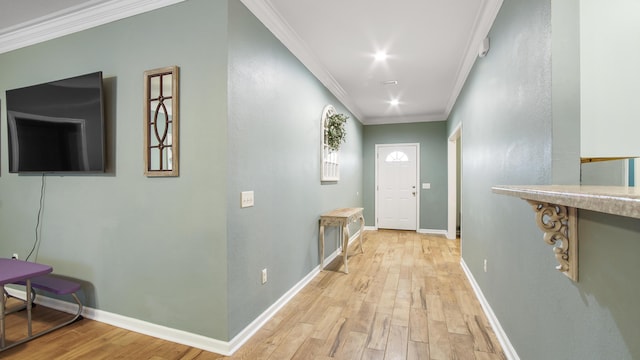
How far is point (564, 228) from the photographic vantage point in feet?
3.43

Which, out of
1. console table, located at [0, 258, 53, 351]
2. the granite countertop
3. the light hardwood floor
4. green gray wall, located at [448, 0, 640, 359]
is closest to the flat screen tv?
console table, located at [0, 258, 53, 351]

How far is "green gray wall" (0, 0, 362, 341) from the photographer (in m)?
1.91

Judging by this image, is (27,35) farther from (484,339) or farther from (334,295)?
(484,339)

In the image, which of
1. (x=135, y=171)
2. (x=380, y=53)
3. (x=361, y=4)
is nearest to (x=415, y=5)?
(x=361, y=4)

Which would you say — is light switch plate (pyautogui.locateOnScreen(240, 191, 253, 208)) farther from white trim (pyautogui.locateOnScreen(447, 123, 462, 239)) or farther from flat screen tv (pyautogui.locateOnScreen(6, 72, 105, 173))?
white trim (pyautogui.locateOnScreen(447, 123, 462, 239))

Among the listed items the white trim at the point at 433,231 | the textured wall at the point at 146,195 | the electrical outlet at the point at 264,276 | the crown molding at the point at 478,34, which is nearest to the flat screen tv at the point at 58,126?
the textured wall at the point at 146,195

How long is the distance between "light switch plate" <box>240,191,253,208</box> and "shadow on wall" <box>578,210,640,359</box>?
71.4 inches

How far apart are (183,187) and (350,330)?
1.67 m

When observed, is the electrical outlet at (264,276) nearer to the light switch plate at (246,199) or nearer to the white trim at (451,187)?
the light switch plate at (246,199)

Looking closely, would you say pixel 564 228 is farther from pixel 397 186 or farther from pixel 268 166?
pixel 397 186

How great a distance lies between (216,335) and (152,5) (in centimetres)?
239

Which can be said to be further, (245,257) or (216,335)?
(245,257)

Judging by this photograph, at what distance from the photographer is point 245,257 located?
6.86ft

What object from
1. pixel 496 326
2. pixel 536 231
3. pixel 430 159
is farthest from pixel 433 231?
pixel 536 231
